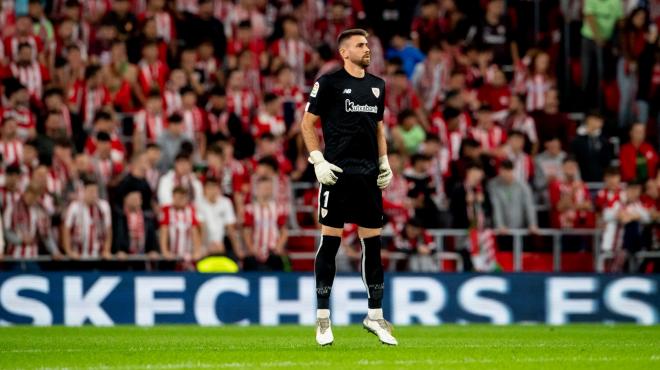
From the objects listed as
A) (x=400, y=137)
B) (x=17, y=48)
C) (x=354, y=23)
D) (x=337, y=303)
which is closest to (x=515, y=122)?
(x=400, y=137)

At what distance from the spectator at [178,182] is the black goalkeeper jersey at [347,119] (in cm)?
792

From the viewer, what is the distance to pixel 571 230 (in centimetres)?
2009

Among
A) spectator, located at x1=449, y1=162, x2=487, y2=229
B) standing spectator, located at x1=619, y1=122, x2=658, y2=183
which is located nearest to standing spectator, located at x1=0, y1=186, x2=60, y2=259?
spectator, located at x1=449, y1=162, x2=487, y2=229

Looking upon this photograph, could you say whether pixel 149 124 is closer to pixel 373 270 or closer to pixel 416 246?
pixel 416 246

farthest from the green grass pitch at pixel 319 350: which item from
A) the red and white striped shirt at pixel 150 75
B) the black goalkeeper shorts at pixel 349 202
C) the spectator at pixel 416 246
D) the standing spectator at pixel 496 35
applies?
the standing spectator at pixel 496 35

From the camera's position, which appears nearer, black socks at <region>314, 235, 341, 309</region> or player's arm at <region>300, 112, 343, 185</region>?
player's arm at <region>300, 112, 343, 185</region>

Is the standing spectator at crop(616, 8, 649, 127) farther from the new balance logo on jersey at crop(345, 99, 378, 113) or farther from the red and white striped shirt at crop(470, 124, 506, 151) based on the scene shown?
the new balance logo on jersey at crop(345, 99, 378, 113)

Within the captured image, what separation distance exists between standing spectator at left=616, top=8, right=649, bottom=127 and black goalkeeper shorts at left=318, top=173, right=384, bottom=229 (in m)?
13.0

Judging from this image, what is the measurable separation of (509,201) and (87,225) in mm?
6096

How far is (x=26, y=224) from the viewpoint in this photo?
60.6 feet

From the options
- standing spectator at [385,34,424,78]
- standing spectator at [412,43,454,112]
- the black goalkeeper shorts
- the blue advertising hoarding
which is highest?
standing spectator at [385,34,424,78]

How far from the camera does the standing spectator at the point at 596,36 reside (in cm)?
2353

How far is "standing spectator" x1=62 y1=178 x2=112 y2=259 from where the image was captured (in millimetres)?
18422

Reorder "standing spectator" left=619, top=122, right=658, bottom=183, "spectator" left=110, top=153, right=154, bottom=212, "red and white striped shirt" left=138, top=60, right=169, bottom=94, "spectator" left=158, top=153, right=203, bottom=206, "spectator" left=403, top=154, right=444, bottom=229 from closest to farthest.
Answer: "spectator" left=110, top=153, right=154, bottom=212, "spectator" left=158, top=153, right=203, bottom=206, "spectator" left=403, top=154, right=444, bottom=229, "red and white striped shirt" left=138, top=60, right=169, bottom=94, "standing spectator" left=619, top=122, right=658, bottom=183
